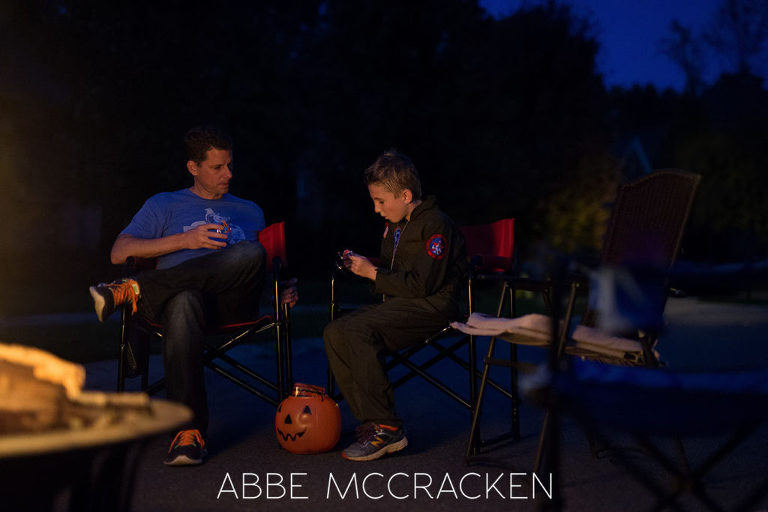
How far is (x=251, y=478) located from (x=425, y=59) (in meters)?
14.4

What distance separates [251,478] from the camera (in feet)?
11.1

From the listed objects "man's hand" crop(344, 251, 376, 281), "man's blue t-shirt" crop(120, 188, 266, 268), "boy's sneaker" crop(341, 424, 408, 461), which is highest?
"man's blue t-shirt" crop(120, 188, 266, 268)

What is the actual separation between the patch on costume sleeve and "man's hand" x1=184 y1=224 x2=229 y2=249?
0.94 meters

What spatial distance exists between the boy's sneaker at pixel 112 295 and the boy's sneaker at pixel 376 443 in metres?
1.16

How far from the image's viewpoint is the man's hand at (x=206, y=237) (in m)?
3.83

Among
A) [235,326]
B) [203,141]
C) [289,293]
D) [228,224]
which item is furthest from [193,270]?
[203,141]

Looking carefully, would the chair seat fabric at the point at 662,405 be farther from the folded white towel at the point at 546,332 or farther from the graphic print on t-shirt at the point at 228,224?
the graphic print on t-shirt at the point at 228,224

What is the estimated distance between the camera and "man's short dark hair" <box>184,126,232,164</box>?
166 inches

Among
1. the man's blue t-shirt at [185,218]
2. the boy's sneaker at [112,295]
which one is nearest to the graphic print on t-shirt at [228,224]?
the man's blue t-shirt at [185,218]

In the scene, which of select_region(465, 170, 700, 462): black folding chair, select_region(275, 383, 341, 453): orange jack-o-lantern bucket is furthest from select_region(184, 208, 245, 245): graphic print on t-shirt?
select_region(465, 170, 700, 462): black folding chair

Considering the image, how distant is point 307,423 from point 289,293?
68 cm

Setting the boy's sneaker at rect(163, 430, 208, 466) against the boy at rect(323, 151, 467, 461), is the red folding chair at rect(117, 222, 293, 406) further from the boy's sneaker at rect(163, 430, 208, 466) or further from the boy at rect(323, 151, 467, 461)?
the boy's sneaker at rect(163, 430, 208, 466)

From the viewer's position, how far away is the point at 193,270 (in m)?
3.82

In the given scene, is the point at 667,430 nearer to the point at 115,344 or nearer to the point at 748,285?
the point at 748,285
